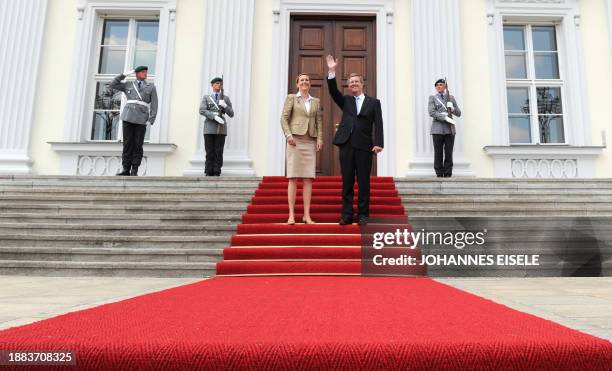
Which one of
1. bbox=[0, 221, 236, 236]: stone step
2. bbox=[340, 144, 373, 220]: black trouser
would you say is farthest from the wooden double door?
bbox=[0, 221, 236, 236]: stone step

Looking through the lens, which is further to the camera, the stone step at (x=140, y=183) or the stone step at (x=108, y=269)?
the stone step at (x=140, y=183)

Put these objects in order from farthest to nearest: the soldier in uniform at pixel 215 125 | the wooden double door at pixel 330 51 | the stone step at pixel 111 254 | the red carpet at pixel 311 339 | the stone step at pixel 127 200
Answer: the wooden double door at pixel 330 51, the soldier in uniform at pixel 215 125, the stone step at pixel 127 200, the stone step at pixel 111 254, the red carpet at pixel 311 339

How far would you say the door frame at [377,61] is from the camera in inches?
314

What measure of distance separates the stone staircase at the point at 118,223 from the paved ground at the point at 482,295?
32 centimetres

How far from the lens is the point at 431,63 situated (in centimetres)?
798

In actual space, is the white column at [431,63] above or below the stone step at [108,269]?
above

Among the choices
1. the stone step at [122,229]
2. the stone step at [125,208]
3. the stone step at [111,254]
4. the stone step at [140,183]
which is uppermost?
the stone step at [140,183]

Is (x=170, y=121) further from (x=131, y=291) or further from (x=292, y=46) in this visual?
(x=131, y=291)

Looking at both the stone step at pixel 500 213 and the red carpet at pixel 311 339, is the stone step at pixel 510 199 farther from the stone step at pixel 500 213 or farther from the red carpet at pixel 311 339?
the red carpet at pixel 311 339

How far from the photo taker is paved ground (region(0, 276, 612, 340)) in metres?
1.94

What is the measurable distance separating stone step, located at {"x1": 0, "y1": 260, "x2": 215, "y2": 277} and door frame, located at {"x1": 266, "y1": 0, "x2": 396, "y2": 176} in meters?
3.82

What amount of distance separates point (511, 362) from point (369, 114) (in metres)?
3.71

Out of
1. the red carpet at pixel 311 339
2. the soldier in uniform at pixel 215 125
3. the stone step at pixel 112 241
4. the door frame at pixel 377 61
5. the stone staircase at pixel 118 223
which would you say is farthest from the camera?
the door frame at pixel 377 61

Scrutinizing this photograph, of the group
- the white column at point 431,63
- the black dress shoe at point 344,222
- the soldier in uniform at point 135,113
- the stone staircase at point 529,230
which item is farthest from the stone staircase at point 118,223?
the white column at point 431,63
